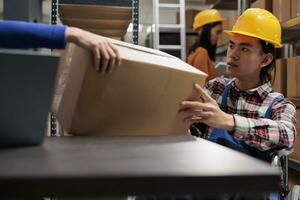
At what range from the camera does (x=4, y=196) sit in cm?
54

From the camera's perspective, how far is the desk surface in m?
0.54

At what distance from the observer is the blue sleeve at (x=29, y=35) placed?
0.88 m

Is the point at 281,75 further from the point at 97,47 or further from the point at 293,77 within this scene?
the point at 97,47

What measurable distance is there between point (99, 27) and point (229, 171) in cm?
196

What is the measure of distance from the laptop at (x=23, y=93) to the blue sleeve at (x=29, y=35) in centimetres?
16

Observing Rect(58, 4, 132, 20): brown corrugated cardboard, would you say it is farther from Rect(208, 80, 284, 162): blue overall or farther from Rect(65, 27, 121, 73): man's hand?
Rect(65, 27, 121, 73): man's hand

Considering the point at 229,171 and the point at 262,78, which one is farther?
the point at 262,78

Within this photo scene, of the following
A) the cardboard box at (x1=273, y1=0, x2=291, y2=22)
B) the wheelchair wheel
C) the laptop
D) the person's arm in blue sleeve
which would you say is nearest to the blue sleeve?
the person's arm in blue sleeve

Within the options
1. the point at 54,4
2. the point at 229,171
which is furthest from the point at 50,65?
the point at 54,4

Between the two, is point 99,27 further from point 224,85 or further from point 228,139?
point 228,139

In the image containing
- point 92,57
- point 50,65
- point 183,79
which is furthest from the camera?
point 183,79

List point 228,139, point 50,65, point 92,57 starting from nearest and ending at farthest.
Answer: point 50,65 < point 92,57 < point 228,139

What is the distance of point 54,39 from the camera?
2.96ft

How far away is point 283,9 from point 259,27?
1296 mm
